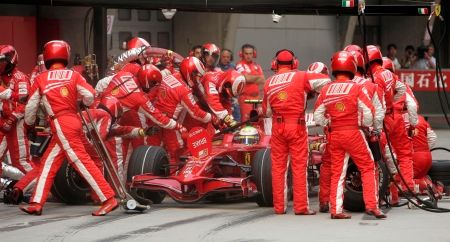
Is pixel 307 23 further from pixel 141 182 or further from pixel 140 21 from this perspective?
pixel 141 182

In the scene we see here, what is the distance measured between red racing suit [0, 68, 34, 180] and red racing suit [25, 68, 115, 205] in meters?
1.48

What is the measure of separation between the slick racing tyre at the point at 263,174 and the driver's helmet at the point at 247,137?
883mm

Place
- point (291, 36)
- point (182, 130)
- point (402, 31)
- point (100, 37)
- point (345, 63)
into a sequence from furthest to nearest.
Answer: point (402, 31), point (291, 36), point (100, 37), point (182, 130), point (345, 63)

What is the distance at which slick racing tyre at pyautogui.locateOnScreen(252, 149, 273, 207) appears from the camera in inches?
566

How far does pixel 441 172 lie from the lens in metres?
15.8

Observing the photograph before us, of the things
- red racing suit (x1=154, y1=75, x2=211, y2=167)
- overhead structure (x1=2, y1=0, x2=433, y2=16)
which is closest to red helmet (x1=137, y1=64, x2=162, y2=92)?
red racing suit (x1=154, y1=75, x2=211, y2=167)

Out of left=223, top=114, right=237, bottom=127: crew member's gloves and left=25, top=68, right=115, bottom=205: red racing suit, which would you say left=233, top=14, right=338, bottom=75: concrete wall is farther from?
left=25, top=68, right=115, bottom=205: red racing suit

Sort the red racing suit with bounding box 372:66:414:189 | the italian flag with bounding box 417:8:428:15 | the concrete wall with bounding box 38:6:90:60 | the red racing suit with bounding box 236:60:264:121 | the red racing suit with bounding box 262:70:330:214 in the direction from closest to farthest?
1. the red racing suit with bounding box 262:70:330:214
2. the red racing suit with bounding box 372:66:414:189
3. the italian flag with bounding box 417:8:428:15
4. the red racing suit with bounding box 236:60:264:121
5. the concrete wall with bounding box 38:6:90:60

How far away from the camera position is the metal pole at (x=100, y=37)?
17938mm

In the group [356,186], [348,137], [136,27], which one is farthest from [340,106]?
[136,27]

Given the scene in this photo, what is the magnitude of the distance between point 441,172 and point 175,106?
342cm

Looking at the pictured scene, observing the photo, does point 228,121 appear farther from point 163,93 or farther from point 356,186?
point 356,186

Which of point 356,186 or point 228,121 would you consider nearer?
point 356,186

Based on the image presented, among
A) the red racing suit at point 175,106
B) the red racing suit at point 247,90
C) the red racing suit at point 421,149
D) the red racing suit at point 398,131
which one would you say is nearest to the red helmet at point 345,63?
the red racing suit at point 398,131
